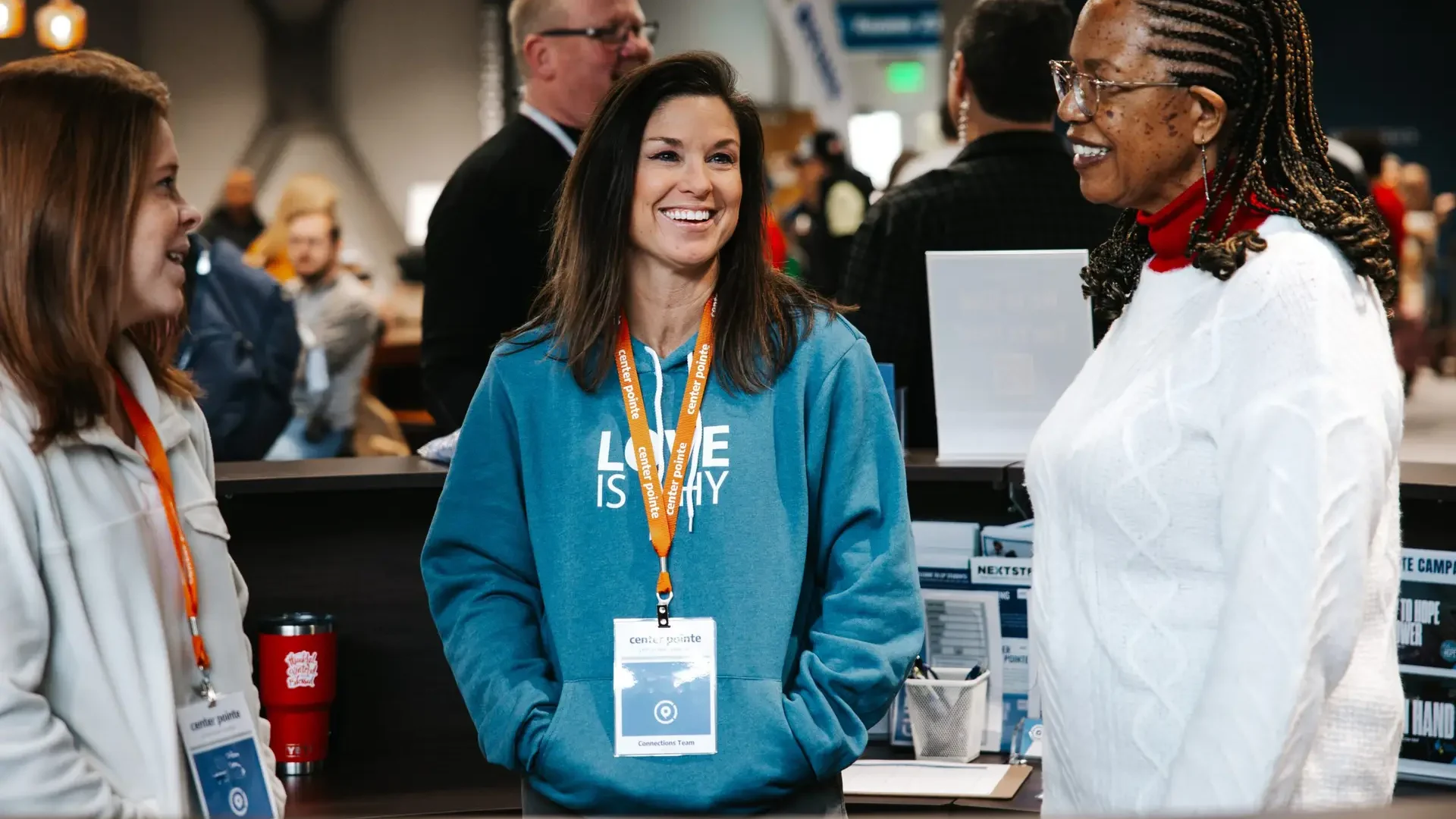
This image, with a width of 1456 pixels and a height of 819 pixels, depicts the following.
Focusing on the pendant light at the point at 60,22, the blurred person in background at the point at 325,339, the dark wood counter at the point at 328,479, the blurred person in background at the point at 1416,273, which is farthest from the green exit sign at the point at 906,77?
the dark wood counter at the point at 328,479

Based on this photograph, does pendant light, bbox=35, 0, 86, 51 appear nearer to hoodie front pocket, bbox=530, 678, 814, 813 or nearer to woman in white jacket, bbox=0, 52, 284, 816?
woman in white jacket, bbox=0, 52, 284, 816

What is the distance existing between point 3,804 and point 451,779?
1392mm

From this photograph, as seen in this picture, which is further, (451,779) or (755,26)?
(755,26)

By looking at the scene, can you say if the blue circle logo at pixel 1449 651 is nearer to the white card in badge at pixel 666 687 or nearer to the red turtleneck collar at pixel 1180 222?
the red turtleneck collar at pixel 1180 222

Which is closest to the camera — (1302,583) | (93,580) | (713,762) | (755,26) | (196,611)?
(1302,583)

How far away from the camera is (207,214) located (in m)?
13.0

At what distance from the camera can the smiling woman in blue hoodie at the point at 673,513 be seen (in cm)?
213

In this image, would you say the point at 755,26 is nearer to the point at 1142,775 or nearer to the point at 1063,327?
the point at 1063,327

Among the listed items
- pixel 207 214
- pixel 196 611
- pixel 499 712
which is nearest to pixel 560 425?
pixel 499 712

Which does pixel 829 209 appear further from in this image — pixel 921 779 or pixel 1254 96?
pixel 1254 96

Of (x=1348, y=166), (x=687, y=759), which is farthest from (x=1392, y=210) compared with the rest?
(x=687, y=759)

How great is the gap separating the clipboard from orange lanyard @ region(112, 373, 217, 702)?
1191 mm

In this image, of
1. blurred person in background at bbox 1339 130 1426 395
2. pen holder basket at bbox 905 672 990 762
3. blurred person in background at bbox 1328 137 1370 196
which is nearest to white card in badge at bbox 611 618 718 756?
pen holder basket at bbox 905 672 990 762

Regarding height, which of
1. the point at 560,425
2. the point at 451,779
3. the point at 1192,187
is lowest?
the point at 451,779
